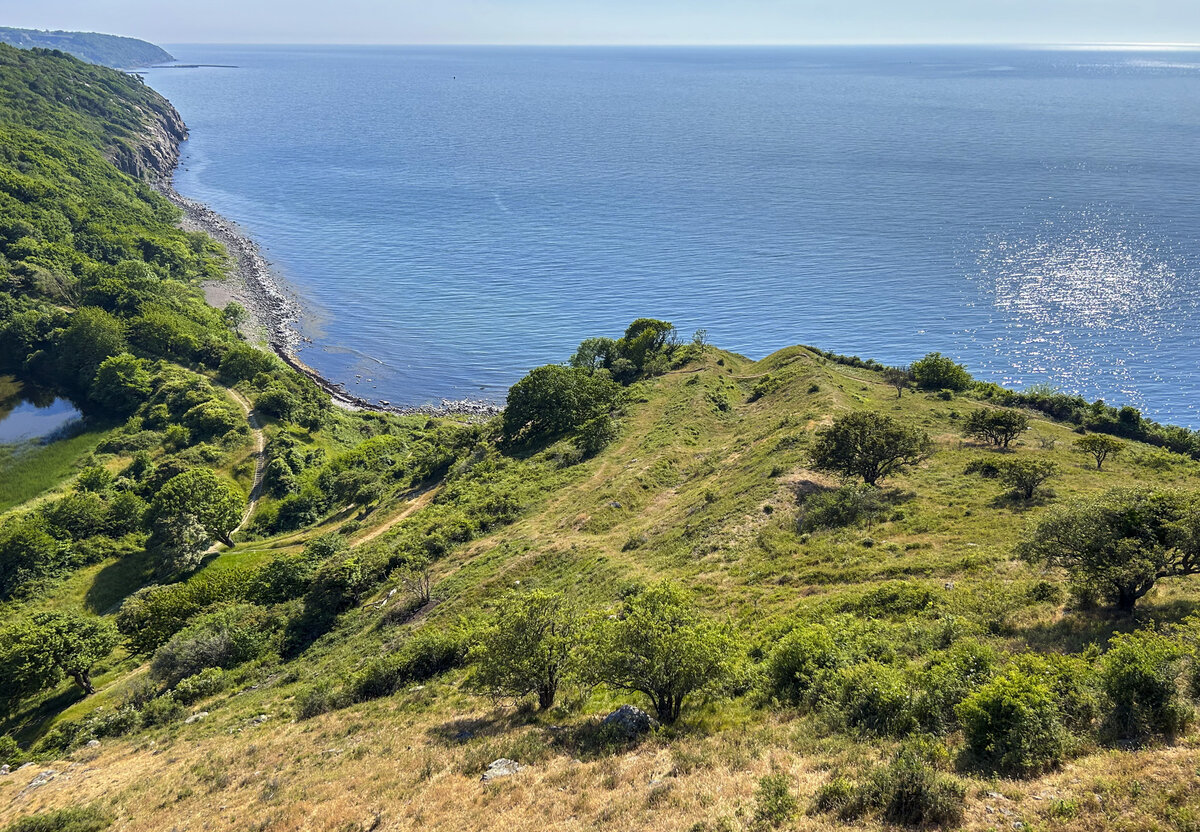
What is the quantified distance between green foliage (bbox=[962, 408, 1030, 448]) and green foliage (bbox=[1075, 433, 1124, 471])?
4.90m

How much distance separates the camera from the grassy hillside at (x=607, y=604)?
1978 centimetres

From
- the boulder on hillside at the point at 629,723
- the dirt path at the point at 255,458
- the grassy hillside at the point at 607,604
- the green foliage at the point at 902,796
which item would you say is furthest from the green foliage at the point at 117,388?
the green foliage at the point at 902,796

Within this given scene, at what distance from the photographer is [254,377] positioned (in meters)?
102

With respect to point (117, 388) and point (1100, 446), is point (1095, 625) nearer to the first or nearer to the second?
point (1100, 446)

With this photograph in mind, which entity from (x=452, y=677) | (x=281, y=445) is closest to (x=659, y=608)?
→ (x=452, y=677)

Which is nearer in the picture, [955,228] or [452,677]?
[452,677]

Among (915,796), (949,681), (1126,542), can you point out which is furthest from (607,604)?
(1126,542)

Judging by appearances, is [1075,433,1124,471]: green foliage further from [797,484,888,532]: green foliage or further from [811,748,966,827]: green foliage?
[811,748,966,827]: green foliage

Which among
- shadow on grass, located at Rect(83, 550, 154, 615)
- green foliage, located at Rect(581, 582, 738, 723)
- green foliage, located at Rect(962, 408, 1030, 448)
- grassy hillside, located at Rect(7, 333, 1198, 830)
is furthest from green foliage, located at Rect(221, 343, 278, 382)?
green foliage, located at Rect(962, 408, 1030, 448)

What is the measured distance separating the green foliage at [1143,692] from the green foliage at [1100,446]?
40.5 metres

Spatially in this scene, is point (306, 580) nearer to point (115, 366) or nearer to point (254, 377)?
point (254, 377)

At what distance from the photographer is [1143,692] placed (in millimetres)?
18594

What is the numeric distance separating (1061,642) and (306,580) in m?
55.6

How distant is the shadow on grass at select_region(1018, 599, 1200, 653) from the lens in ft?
81.7
